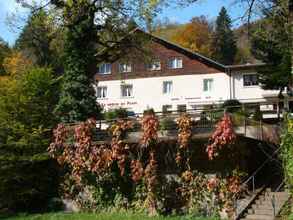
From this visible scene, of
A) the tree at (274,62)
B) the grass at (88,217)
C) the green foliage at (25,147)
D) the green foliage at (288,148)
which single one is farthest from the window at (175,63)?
the green foliage at (288,148)

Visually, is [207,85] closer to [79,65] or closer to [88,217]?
[79,65]

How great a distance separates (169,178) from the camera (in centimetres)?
2619

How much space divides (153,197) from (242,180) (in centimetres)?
380

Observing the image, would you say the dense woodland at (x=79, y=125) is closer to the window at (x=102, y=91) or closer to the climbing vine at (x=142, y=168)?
the climbing vine at (x=142, y=168)

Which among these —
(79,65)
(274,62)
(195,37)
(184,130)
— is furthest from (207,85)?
(184,130)

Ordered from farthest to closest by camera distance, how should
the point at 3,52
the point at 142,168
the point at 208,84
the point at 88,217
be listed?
the point at 3,52 < the point at 208,84 < the point at 142,168 < the point at 88,217

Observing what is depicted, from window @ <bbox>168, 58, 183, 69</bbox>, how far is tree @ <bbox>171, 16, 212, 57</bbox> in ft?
84.3

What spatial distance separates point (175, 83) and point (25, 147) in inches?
1641

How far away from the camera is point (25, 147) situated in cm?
2859

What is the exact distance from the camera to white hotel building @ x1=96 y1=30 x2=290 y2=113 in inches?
2611

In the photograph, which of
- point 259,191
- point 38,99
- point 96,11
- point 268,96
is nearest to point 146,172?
point 259,191

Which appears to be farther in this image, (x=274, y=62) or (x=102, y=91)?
(x=102, y=91)

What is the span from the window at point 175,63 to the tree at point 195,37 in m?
25.7

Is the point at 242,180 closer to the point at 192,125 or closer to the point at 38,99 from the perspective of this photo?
the point at 192,125
